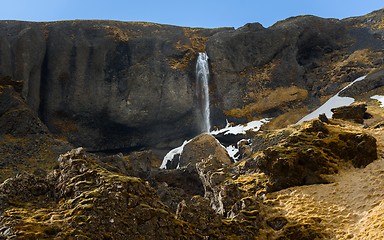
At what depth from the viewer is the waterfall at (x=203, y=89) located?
72.1m

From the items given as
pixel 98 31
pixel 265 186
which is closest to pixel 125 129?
pixel 98 31

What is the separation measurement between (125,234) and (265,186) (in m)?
10.3

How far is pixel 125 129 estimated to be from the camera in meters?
73.4

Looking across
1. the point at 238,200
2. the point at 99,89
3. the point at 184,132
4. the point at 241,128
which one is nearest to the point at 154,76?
the point at 99,89

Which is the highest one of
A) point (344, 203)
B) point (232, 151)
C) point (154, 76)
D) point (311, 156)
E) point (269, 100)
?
point (154, 76)

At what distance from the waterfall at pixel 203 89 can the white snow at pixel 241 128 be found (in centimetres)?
313

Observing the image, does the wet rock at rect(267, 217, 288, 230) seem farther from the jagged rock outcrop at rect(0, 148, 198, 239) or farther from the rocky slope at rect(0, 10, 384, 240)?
the jagged rock outcrop at rect(0, 148, 198, 239)

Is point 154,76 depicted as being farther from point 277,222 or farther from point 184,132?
point 277,222

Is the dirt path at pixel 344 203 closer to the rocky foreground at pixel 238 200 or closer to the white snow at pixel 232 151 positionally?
the rocky foreground at pixel 238 200

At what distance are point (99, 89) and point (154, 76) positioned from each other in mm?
9469

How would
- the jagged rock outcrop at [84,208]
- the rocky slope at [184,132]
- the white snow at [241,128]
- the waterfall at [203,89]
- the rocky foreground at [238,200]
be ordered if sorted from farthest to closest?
the waterfall at [203,89]
the white snow at [241,128]
the rocky slope at [184,132]
the rocky foreground at [238,200]
the jagged rock outcrop at [84,208]

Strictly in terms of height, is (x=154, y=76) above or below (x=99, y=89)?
above

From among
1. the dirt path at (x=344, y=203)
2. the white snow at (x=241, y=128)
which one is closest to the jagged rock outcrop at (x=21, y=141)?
the white snow at (x=241, y=128)

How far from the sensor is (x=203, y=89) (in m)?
75.1
